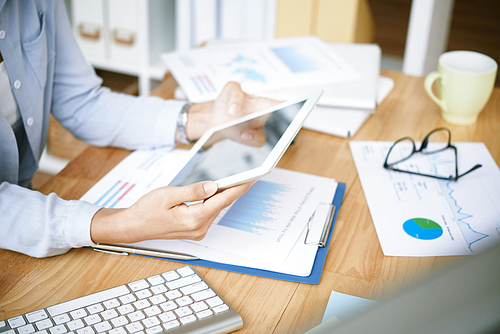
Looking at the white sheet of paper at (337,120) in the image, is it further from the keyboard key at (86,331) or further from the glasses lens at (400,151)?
the keyboard key at (86,331)

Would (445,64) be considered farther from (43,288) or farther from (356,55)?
(43,288)

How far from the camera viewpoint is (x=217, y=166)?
628mm

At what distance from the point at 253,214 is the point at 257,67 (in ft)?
1.53

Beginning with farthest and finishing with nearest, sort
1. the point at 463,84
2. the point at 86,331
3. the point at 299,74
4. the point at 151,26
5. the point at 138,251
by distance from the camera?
the point at 151,26 < the point at 299,74 < the point at 463,84 < the point at 138,251 < the point at 86,331

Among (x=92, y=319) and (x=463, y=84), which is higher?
(x=463, y=84)

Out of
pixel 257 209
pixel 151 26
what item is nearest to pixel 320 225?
pixel 257 209

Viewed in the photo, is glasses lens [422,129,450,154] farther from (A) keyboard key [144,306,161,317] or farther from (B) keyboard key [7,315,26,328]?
(B) keyboard key [7,315,26,328]

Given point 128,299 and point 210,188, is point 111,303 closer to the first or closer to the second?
point 128,299

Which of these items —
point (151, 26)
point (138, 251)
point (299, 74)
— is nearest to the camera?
point (138, 251)

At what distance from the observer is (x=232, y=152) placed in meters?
0.67

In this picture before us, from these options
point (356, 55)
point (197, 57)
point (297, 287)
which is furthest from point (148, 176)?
point (356, 55)

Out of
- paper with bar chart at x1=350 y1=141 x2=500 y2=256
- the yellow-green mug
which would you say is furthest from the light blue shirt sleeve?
the yellow-green mug

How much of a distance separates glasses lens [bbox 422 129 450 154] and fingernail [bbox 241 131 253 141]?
35cm

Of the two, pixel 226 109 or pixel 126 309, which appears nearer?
pixel 126 309
